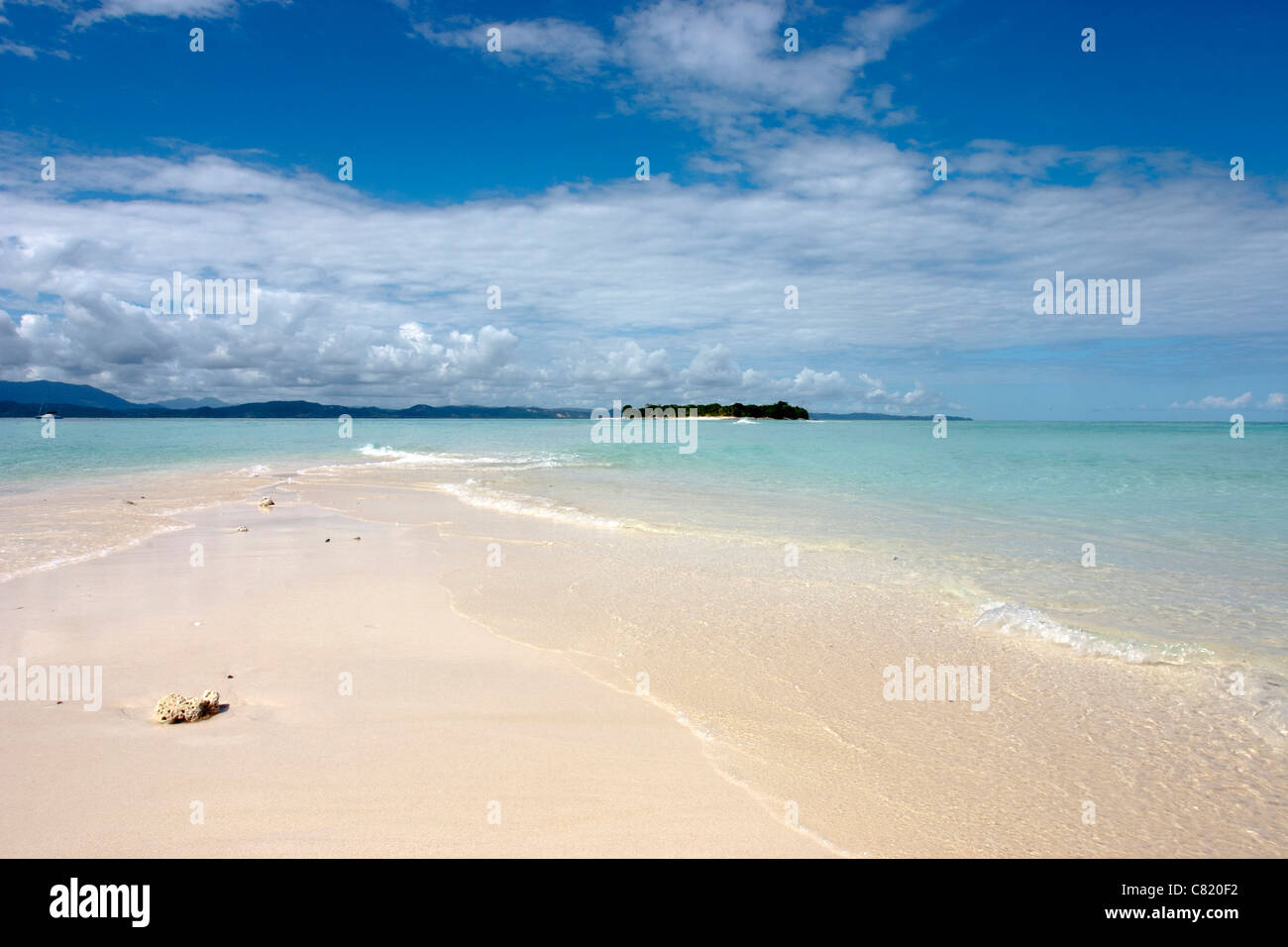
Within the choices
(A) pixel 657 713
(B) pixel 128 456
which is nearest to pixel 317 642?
(A) pixel 657 713

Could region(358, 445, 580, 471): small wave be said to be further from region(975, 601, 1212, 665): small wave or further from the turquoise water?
region(975, 601, 1212, 665): small wave

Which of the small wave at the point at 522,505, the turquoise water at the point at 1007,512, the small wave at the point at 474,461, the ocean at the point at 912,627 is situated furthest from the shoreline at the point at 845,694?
the small wave at the point at 474,461

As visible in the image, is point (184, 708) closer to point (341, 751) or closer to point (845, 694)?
point (341, 751)

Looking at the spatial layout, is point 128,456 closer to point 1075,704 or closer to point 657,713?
point 657,713

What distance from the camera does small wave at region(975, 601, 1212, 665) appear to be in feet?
22.4

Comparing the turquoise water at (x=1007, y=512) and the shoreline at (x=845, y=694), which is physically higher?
the turquoise water at (x=1007, y=512)

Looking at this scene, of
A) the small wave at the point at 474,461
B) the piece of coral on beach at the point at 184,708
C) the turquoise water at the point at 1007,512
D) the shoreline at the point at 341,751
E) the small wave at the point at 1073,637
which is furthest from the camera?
the small wave at the point at 474,461

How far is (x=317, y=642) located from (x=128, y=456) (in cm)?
3881

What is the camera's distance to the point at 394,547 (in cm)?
1221

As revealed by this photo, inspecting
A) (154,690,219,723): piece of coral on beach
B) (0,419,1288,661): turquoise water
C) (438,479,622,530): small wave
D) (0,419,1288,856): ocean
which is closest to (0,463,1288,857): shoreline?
(0,419,1288,856): ocean

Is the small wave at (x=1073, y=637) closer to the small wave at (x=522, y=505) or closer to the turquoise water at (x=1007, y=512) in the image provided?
the turquoise water at (x=1007, y=512)

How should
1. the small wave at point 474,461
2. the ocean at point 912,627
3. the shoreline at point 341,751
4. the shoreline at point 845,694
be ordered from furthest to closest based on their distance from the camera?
the small wave at point 474,461 → the ocean at point 912,627 → the shoreline at point 845,694 → the shoreline at point 341,751

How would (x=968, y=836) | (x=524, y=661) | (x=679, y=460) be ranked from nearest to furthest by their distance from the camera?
(x=968, y=836), (x=524, y=661), (x=679, y=460)

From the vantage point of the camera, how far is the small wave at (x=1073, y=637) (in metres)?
6.84
